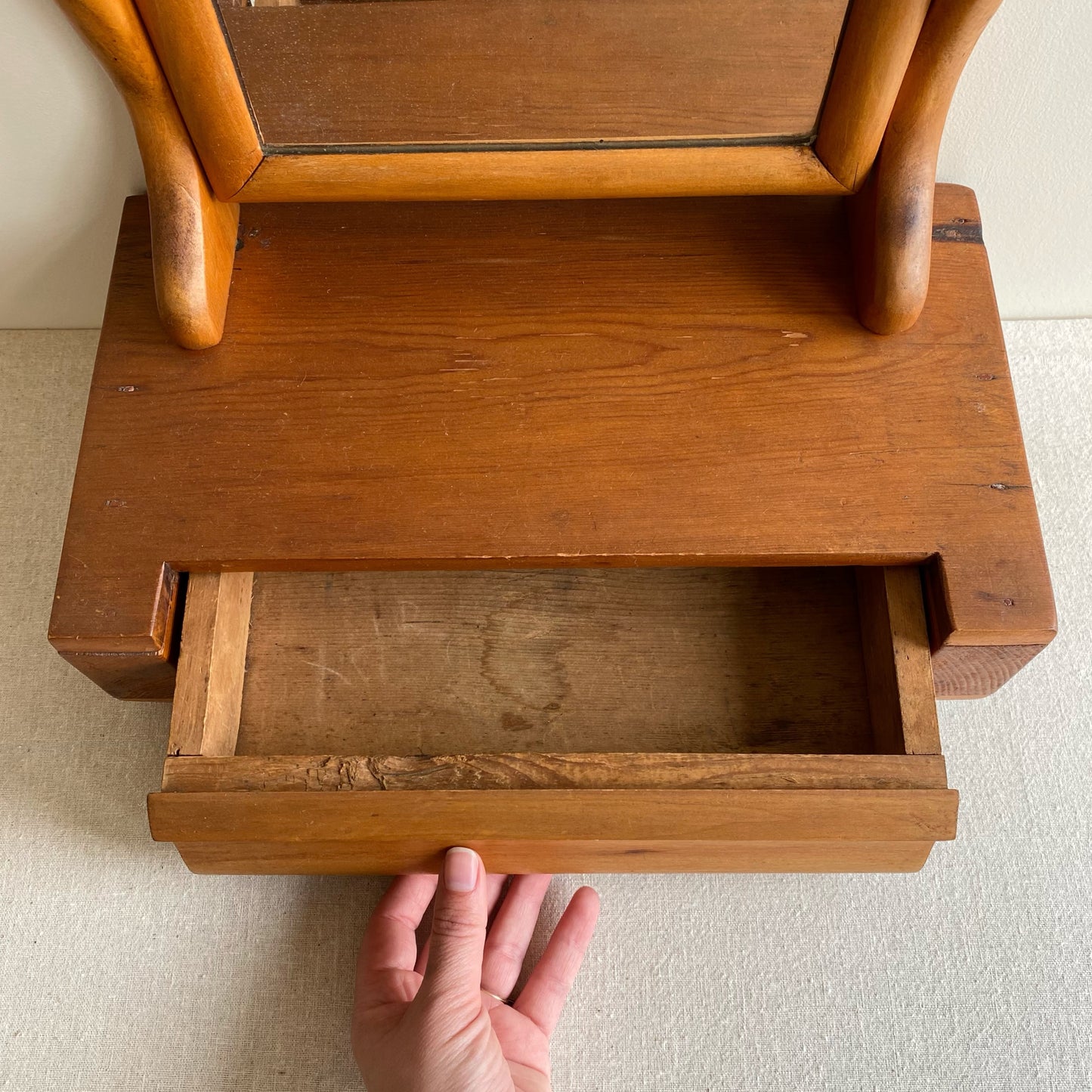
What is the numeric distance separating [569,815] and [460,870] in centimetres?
8

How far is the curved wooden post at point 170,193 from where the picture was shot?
1.92 feet

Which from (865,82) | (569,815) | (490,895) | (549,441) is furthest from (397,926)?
(865,82)

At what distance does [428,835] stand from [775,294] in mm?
440

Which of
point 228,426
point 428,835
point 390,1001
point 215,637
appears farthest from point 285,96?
point 390,1001

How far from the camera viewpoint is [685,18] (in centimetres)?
58

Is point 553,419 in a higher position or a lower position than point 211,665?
higher

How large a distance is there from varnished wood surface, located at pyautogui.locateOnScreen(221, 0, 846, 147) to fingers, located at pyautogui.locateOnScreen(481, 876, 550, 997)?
0.51m

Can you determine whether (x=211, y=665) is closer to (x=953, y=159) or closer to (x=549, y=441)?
(x=549, y=441)

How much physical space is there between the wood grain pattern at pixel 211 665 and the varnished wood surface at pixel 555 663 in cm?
3

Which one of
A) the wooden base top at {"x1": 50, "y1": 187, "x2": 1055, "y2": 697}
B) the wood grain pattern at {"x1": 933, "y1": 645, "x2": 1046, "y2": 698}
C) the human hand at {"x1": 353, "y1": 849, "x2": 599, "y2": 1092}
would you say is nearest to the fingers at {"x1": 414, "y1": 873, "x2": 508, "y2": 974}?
the human hand at {"x1": 353, "y1": 849, "x2": 599, "y2": 1092}

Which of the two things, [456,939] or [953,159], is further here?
[953,159]

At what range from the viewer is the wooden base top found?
0.66 metres

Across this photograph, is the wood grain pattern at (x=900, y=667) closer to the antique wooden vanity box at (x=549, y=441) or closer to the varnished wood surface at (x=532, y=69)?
the antique wooden vanity box at (x=549, y=441)

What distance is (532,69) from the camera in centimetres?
60
